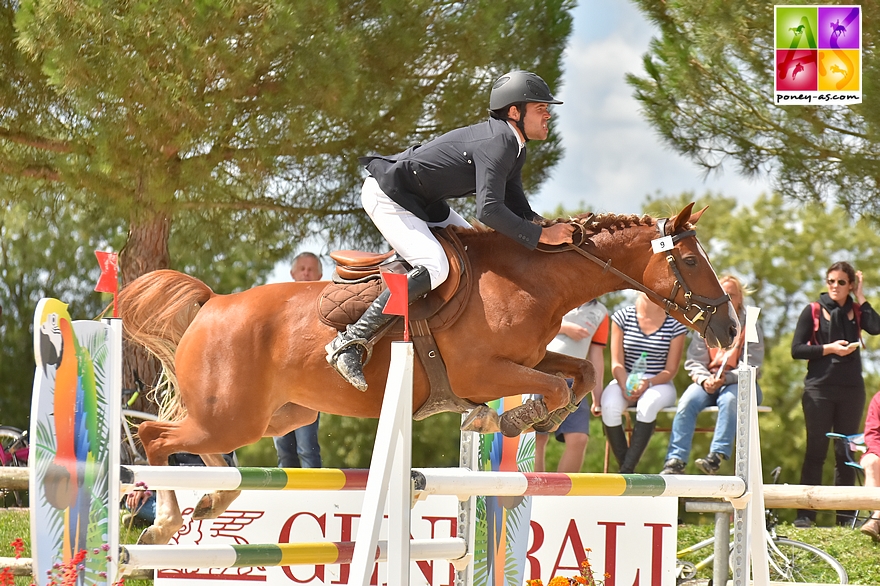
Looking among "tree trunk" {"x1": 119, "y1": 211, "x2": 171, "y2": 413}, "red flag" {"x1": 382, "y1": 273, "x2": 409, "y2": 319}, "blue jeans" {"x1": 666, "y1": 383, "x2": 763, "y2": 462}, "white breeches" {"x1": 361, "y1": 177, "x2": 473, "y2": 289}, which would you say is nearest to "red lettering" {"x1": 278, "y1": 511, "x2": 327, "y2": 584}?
"white breeches" {"x1": 361, "y1": 177, "x2": 473, "y2": 289}

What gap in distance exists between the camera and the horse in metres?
3.48

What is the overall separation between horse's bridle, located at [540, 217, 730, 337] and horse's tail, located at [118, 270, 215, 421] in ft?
5.11

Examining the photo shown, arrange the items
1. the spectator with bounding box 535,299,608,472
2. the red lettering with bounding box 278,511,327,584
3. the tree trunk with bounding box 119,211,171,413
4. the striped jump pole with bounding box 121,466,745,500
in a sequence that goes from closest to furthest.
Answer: the striped jump pole with bounding box 121,466,745,500 < the red lettering with bounding box 278,511,327,584 < the spectator with bounding box 535,299,608,472 < the tree trunk with bounding box 119,211,171,413

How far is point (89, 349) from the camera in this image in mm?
2836

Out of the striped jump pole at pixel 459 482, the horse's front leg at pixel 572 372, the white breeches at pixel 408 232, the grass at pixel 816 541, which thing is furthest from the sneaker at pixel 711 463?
the white breeches at pixel 408 232

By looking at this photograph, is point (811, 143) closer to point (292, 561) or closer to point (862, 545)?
point (862, 545)

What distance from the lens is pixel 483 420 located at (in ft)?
11.6

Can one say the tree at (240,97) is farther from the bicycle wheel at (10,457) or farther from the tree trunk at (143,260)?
the bicycle wheel at (10,457)

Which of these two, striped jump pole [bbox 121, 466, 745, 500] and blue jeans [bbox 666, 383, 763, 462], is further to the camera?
blue jeans [bbox 666, 383, 763, 462]

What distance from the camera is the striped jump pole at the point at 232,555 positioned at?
117 inches

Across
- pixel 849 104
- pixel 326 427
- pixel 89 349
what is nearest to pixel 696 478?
pixel 89 349

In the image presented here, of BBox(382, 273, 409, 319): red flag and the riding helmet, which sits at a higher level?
the riding helmet

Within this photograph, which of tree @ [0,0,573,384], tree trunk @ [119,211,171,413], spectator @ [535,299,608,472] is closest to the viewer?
spectator @ [535,299,608,472]

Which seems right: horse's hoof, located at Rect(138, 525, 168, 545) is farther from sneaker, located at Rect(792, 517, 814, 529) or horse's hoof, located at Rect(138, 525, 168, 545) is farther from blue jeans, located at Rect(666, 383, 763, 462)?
sneaker, located at Rect(792, 517, 814, 529)
